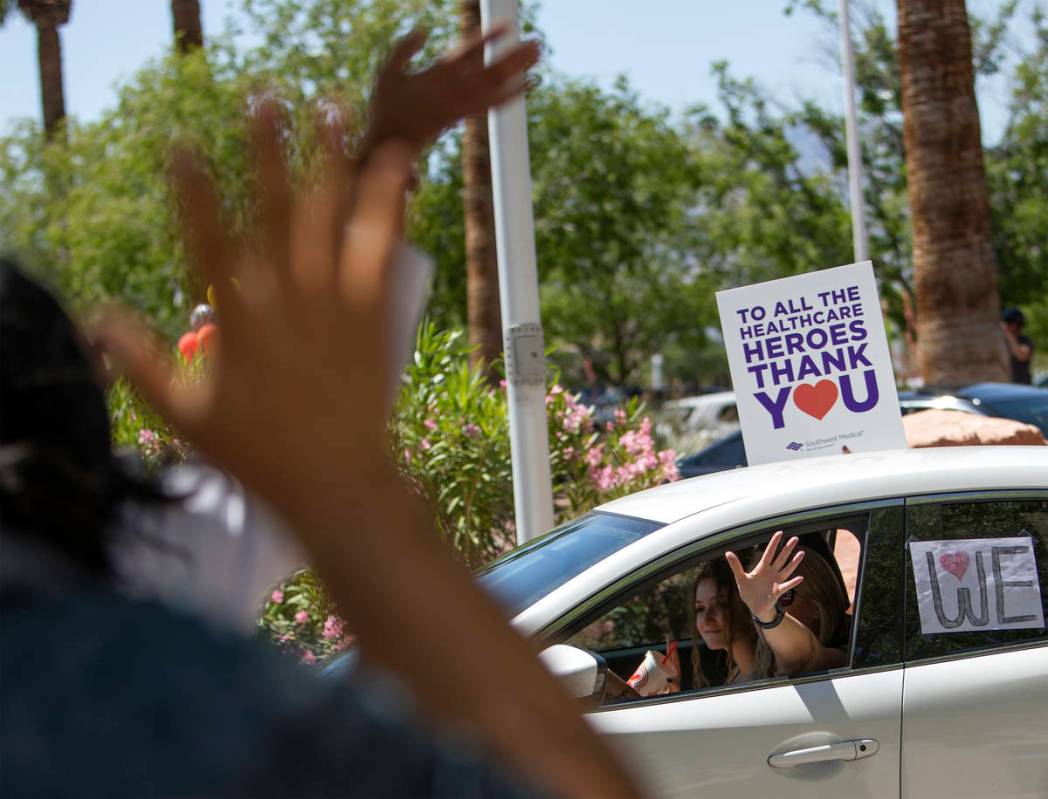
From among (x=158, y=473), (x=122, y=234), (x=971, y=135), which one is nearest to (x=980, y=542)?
(x=158, y=473)

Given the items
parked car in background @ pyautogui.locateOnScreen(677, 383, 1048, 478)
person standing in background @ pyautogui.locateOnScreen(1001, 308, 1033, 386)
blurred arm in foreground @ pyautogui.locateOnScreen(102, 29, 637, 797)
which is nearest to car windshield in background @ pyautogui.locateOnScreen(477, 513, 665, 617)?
blurred arm in foreground @ pyautogui.locateOnScreen(102, 29, 637, 797)

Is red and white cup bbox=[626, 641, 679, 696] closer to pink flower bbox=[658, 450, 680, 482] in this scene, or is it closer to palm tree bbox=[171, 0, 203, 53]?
pink flower bbox=[658, 450, 680, 482]

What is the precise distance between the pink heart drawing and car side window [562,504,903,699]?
137 millimetres

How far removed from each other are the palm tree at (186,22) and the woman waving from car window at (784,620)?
2196 cm

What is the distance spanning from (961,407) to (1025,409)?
2.17 ft

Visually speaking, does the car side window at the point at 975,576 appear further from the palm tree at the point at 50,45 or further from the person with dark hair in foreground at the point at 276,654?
the palm tree at the point at 50,45

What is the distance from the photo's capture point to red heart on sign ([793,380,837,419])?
19.0ft

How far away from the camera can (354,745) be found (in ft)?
2.79

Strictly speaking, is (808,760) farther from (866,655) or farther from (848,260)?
(848,260)

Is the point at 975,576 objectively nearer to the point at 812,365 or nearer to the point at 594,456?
the point at 812,365

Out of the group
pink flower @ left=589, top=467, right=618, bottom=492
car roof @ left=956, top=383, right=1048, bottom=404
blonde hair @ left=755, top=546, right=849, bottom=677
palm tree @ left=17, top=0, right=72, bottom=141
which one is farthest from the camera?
palm tree @ left=17, top=0, right=72, bottom=141

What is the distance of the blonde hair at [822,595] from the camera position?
397 cm

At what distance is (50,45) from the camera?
27203 mm

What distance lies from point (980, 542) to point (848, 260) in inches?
962
